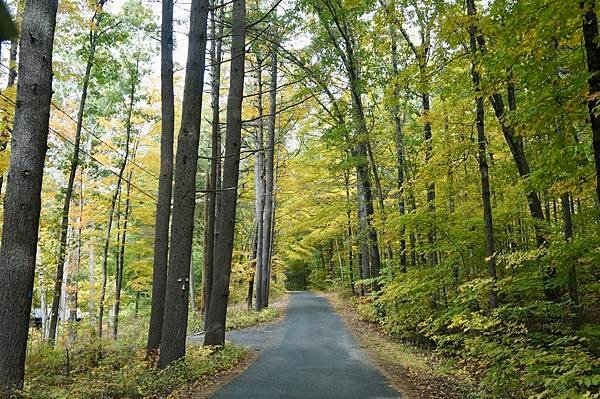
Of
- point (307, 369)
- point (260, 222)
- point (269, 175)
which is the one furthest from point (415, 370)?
point (269, 175)

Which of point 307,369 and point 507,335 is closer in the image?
point 507,335

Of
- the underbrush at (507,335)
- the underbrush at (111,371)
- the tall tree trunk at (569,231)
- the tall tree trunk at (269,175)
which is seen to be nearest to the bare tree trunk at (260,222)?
the tall tree trunk at (269,175)

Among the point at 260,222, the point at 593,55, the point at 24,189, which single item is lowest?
the point at 24,189

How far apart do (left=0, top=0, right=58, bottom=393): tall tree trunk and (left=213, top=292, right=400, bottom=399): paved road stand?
302cm

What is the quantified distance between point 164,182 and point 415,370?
23.6ft

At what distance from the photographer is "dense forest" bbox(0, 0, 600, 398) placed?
6.02 metres

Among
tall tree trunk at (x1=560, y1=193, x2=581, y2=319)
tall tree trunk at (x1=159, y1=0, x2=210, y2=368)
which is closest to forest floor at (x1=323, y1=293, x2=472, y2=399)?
tall tree trunk at (x1=560, y1=193, x2=581, y2=319)

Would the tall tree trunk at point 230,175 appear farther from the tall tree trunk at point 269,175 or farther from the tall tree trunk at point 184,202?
the tall tree trunk at point 269,175

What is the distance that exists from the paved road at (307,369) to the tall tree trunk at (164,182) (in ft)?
8.96

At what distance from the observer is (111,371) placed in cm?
962

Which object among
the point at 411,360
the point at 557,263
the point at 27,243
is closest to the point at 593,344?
the point at 557,263

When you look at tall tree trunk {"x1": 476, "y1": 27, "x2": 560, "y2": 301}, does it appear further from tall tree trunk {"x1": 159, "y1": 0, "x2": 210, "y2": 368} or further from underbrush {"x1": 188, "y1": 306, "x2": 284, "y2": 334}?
underbrush {"x1": 188, "y1": 306, "x2": 284, "y2": 334}

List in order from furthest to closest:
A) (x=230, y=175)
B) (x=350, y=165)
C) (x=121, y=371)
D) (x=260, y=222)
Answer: (x=260, y=222)
(x=350, y=165)
(x=230, y=175)
(x=121, y=371)

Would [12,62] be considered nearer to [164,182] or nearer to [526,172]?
[164,182]
